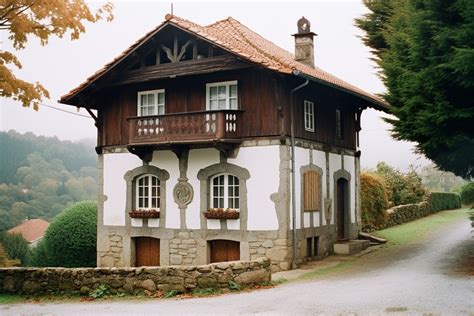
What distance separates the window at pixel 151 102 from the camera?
19.4 m

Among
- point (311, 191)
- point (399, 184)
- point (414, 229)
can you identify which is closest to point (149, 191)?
point (311, 191)

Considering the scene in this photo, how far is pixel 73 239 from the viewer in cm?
2506

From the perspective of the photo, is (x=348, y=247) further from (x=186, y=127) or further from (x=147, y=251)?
(x=186, y=127)

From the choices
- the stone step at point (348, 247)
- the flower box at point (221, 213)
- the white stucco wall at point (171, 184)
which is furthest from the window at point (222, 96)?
the stone step at point (348, 247)

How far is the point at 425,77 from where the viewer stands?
1480 centimetres

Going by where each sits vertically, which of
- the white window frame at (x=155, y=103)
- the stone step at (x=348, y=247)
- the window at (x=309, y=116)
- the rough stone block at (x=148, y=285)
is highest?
the white window frame at (x=155, y=103)

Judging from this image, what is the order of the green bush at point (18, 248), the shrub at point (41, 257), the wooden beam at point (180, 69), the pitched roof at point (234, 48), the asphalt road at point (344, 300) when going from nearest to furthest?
1. the asphalt road at point (344, 300)
2. the pitched roof at point (234, 48)
3. the wooden beam at point (180, 69)
4. the shrub at point (41, 257)
5. the green bush at point (18, 248)

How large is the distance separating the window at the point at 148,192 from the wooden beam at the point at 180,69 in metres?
3.41

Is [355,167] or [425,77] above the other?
[425,77]

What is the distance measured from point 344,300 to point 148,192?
32.4ft

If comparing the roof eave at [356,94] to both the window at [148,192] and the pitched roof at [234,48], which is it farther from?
the window at [148,192]

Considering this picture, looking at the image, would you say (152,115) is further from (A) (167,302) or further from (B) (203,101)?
(A) (167,302)

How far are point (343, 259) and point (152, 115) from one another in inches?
310

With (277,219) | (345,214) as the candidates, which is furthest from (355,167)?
(277,219)
